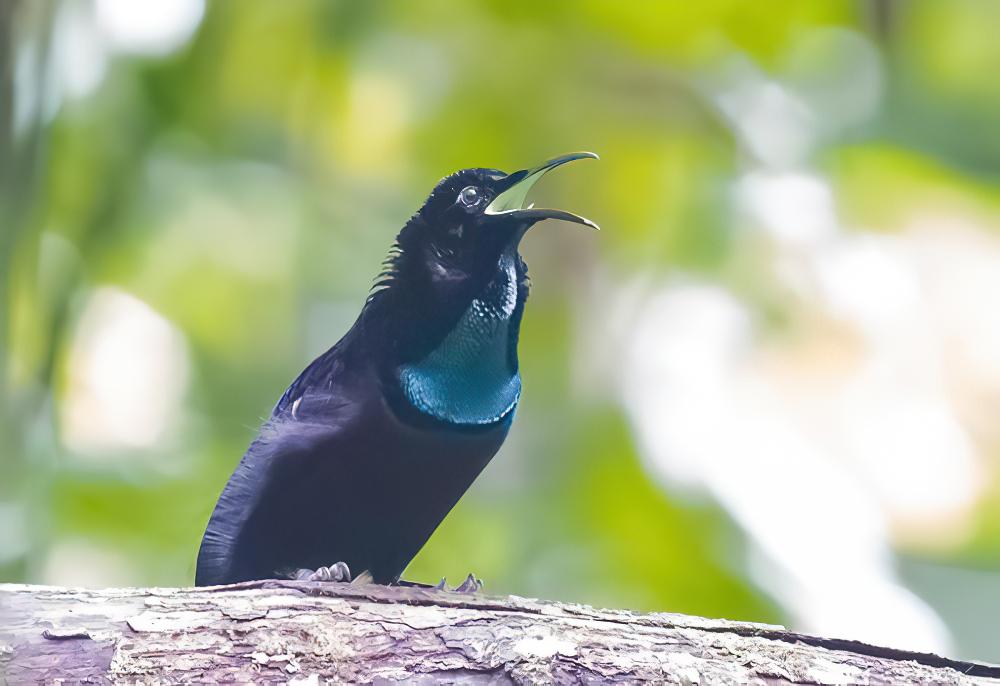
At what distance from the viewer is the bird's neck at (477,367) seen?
89.3 inches

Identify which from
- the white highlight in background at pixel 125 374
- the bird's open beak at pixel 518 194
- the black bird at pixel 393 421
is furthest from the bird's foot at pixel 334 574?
the white highlight in background at pixel 125 374

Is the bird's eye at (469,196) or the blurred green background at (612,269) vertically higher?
the blurred green background at (612,269)

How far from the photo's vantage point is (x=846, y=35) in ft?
15.4

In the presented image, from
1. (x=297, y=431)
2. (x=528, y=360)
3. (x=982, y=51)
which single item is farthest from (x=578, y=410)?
(x=982, y=51)

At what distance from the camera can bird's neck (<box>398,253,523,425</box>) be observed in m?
2.27

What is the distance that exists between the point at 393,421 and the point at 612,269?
2165 mm

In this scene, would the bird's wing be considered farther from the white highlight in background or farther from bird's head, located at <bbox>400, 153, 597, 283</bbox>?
the white highlight in background

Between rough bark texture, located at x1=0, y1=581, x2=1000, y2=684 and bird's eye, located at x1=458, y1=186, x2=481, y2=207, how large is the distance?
0.88m

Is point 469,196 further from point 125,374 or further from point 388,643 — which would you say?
point 125,374

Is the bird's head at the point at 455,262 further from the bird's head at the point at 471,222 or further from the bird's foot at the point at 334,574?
the bird's foot at the point at 334,574

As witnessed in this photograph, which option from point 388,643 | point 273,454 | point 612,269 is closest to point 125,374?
point 612,269

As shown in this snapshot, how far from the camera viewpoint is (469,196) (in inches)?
96.4

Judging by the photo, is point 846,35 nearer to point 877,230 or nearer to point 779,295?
point 877,230

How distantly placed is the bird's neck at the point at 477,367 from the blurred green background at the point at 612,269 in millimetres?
1345
